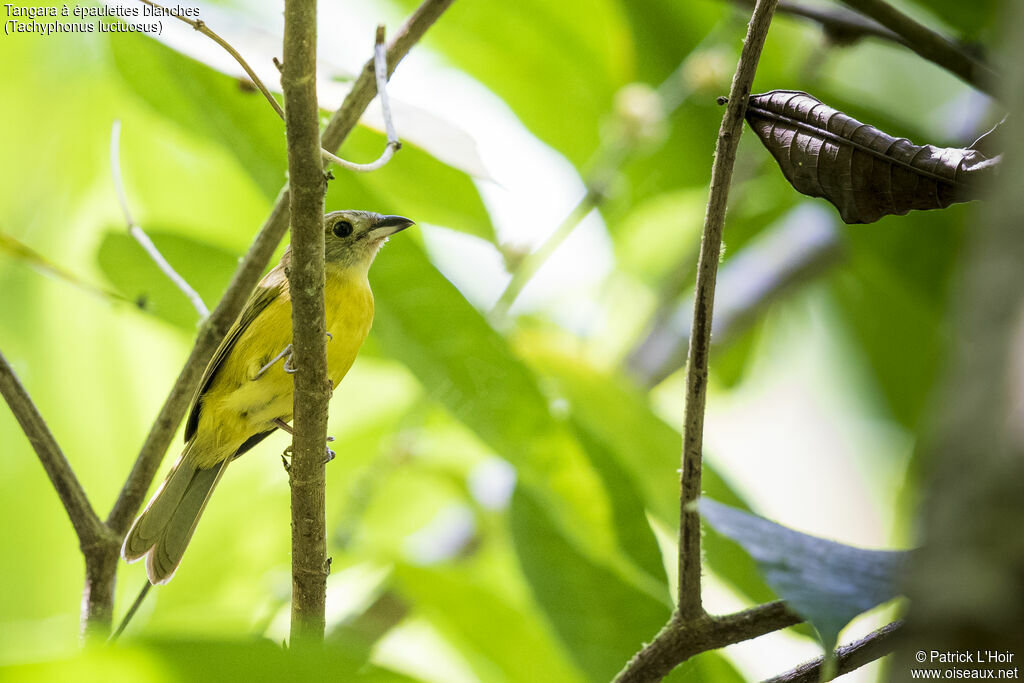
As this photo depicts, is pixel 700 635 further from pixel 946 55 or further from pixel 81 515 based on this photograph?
pixel 946 55

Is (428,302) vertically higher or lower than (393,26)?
lower

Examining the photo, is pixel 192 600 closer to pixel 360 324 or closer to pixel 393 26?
pixel 360 324

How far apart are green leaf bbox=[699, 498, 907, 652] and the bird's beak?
1.85 metres

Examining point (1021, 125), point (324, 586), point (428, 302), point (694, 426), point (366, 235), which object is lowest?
point (1021, 125)

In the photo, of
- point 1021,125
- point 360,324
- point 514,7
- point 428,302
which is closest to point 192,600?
point 360,324

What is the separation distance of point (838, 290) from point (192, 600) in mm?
3177

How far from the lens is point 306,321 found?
154 cm

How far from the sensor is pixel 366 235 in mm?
3066

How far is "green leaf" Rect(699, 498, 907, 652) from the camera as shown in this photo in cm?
104

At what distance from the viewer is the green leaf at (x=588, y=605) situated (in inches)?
85.4

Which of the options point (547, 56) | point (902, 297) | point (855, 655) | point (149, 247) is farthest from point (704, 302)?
point (902, 297)

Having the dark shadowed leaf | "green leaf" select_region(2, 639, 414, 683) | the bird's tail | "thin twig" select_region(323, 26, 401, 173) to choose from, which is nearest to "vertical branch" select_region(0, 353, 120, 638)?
the bird's tail

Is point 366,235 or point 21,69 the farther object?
point 21,69

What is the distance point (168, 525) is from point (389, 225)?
1.13 m
